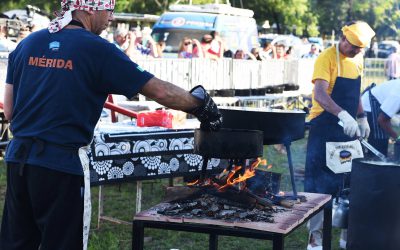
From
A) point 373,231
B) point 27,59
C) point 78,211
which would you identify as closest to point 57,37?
point 27,59

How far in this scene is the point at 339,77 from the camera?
6125mm

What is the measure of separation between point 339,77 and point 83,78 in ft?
10.6

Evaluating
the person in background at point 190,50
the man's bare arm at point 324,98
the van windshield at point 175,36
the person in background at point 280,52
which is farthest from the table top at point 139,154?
the person in background at point 280,52

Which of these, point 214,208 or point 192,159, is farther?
point 192,159

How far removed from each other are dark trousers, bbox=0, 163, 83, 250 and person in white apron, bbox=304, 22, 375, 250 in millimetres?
3020

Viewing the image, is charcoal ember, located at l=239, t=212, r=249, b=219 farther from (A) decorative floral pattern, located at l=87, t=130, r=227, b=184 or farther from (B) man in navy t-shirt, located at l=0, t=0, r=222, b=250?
(A) decorative floral pattern, located at l=87, t=130, r=227, b=184

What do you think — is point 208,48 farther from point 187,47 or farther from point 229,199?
point 229,199

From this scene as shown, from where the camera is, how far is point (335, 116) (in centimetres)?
612

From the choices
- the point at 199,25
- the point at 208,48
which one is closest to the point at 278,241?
the point at 208,48

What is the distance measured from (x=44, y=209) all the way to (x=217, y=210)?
3.60 feet

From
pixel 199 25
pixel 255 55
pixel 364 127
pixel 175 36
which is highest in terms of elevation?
pixel 199 25

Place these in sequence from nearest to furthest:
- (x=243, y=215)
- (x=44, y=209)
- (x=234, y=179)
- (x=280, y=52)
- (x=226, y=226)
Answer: (x=44, y=209) → (x=226, y=226) → (x=243, y=215) → (x=234, y=179) → (x=280, y=52)

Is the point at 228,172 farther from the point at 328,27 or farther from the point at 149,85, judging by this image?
the point at 328,27

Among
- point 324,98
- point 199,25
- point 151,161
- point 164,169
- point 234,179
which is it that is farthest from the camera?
point 199,25
